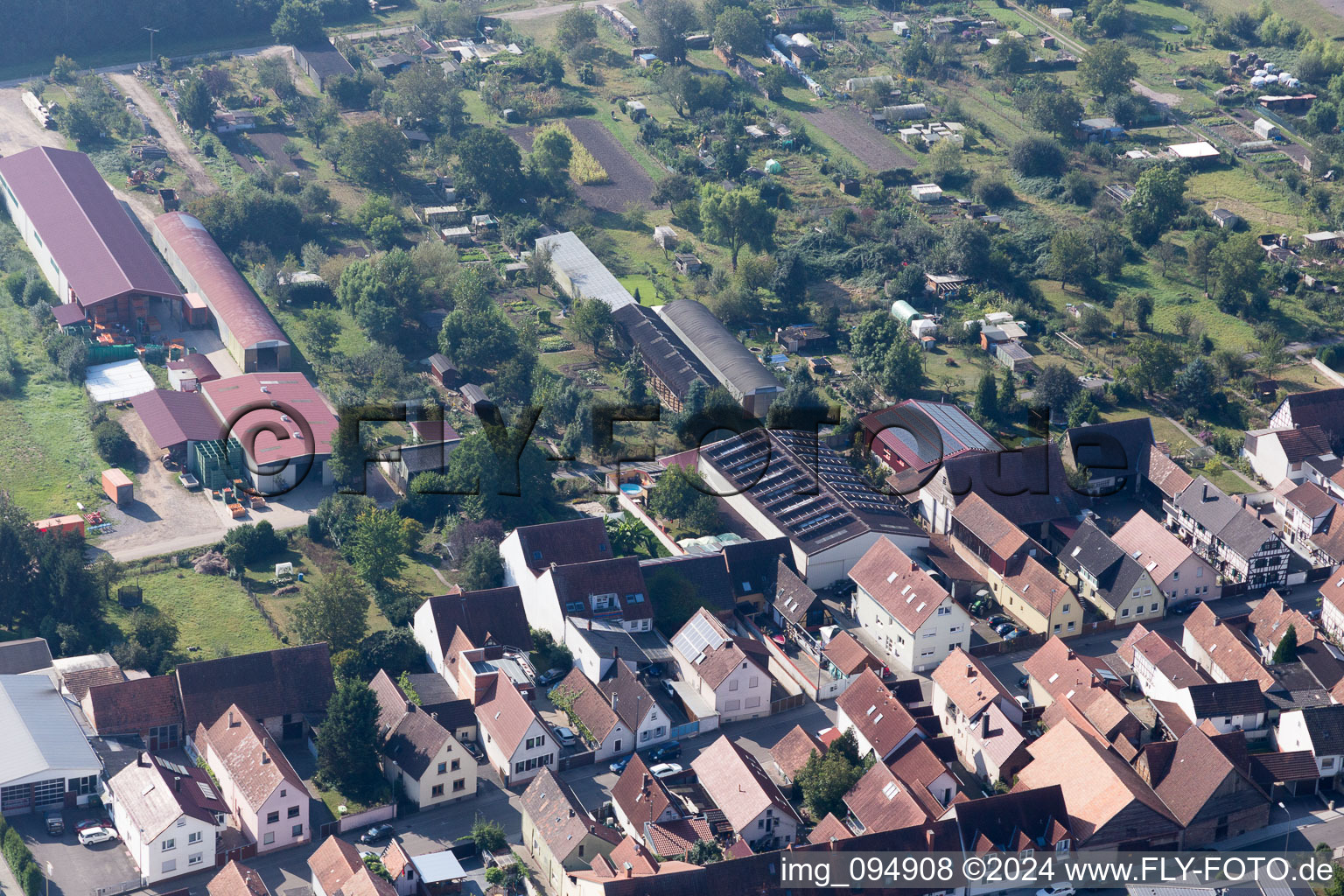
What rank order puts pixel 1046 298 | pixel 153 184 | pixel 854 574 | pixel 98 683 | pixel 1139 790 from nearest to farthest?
pixel 1139 790
pixel 98 683
pixel 854 574
pixel 1046 298
pixel 153 184

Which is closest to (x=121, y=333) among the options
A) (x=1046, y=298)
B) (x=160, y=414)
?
(x=160, y=414)

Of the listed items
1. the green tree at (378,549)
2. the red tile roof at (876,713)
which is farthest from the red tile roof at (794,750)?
the green tree at (378,549)

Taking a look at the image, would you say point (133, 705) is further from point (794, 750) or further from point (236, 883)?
point (794, 750)

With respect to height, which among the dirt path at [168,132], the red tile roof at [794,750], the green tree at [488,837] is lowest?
the dirt path at [168,132]

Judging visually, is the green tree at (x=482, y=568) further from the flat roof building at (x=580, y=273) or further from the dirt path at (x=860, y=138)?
the dirt path at (x=860, y=138)

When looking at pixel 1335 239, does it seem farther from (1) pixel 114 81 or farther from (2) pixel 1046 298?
(1) pixel 114 81

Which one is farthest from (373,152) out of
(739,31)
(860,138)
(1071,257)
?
(1071,257)

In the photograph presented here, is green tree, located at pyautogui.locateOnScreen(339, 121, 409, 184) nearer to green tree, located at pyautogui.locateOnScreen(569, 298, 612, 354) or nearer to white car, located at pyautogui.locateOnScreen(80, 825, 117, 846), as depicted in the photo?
green tree, located at pyautogui.locateOnScreen(569, 298, 612, 354)
